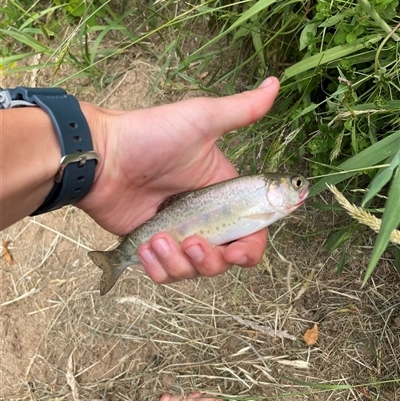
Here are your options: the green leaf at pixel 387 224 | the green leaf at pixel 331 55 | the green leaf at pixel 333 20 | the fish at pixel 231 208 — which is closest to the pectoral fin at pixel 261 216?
the fish at pixel 231 208

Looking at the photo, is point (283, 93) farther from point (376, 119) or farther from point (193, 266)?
point (193, 266)

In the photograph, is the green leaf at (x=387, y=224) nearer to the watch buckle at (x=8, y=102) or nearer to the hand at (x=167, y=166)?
the hand at (x=167, y=166)

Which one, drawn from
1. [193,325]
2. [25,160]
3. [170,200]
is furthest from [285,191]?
[193,325]

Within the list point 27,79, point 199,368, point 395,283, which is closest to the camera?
point 395,283

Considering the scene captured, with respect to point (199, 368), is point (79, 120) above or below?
above

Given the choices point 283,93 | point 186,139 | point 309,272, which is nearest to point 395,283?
point 309,272

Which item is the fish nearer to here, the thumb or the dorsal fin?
the dorsal fin

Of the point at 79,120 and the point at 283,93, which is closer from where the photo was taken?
the point at 79,120
